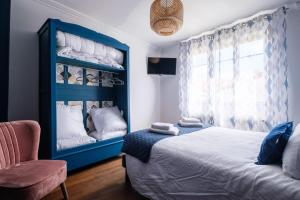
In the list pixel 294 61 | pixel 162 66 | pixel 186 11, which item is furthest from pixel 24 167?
pixel 294 61

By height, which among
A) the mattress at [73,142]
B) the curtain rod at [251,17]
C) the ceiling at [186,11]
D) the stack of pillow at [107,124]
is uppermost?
the ceiling at [186,11]

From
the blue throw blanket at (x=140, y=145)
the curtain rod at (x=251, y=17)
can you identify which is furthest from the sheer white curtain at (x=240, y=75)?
the blue throw blanket at (x=140, y=145)

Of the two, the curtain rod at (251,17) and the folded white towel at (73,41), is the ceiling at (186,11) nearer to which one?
the curtain rod at (251,17)

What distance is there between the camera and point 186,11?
8.52 feet

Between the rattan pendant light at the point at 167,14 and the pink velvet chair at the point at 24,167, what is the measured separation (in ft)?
5.59

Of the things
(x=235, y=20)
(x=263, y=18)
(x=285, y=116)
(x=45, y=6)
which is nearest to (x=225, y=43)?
(x=235, y=20)

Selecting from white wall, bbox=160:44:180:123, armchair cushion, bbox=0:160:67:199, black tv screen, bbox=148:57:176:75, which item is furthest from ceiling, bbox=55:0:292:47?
armchair cushion, bbox=0:160:67:199

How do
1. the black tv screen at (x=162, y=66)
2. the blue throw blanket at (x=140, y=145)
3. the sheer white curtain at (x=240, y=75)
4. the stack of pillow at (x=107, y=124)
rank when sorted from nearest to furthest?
the blue throw blanket at (x=140, y=145), the sheer white curtain at (x=240, y=75), the stack of pillow at (x=107, y=124), the black tv screen at (x=162, y=66)

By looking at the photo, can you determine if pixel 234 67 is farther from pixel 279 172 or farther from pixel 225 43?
pixel 279 172

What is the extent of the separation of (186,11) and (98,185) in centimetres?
271

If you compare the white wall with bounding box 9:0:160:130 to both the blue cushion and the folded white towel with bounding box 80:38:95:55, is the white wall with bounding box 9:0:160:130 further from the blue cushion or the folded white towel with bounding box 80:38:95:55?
the blue cushion

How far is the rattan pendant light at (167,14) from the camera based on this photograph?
5.77 ft

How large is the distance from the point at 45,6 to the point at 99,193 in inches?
101

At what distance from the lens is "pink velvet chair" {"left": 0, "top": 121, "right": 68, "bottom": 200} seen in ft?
4.05
